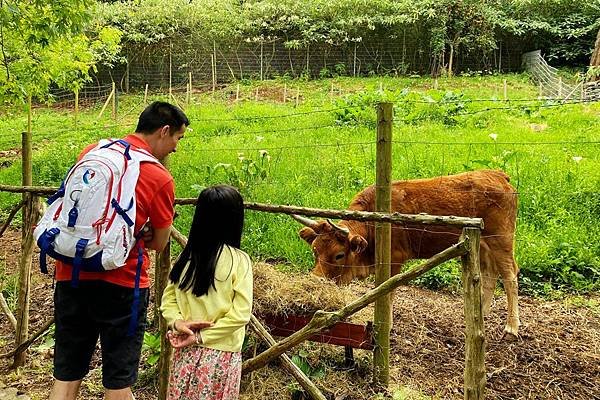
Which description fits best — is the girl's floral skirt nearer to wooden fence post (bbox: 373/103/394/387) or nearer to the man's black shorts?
the man's black shorts

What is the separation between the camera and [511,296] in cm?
518

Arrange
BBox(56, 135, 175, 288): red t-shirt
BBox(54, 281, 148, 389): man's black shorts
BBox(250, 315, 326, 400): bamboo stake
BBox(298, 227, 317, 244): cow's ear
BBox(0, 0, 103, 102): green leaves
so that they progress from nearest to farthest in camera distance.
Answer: BBox(56, 135, 175, 288): red t-shirt → BBox(54, 281, 148, 389): man's black shorts → BBox(250, 315, 326, 400): bamboo stake → BBox(298, 227, 317, 244): cow's ear → BBox(0, 0, 103, 102): green leaves

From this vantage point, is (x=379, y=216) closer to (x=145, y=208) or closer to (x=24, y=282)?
(x=145, y=208)

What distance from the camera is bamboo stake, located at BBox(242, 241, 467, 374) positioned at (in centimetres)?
304

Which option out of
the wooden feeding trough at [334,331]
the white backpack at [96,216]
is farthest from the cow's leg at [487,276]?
the white backpack at [96,216]

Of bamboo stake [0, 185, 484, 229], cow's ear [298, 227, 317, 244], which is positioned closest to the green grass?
cow's ear [298, 227, 317, 244]

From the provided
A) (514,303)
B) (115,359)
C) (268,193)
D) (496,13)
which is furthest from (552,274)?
(496,13)

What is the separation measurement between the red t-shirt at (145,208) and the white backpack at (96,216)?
6 cm

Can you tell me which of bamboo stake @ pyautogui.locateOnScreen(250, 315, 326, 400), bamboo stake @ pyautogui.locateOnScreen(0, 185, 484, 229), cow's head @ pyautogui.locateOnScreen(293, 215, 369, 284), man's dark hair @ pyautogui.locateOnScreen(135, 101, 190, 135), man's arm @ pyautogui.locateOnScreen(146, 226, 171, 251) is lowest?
bamboo stake @ pyautogui.locateOnScreen(250, 315, 326, 400)

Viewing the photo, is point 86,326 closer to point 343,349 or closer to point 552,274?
point 343,349

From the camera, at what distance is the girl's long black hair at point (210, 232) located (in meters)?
2.72

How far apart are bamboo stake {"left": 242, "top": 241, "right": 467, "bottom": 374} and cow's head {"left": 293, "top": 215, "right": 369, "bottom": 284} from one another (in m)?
1.33

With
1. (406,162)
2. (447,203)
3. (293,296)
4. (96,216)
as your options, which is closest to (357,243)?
(293,296)

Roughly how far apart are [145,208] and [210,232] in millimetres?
410
